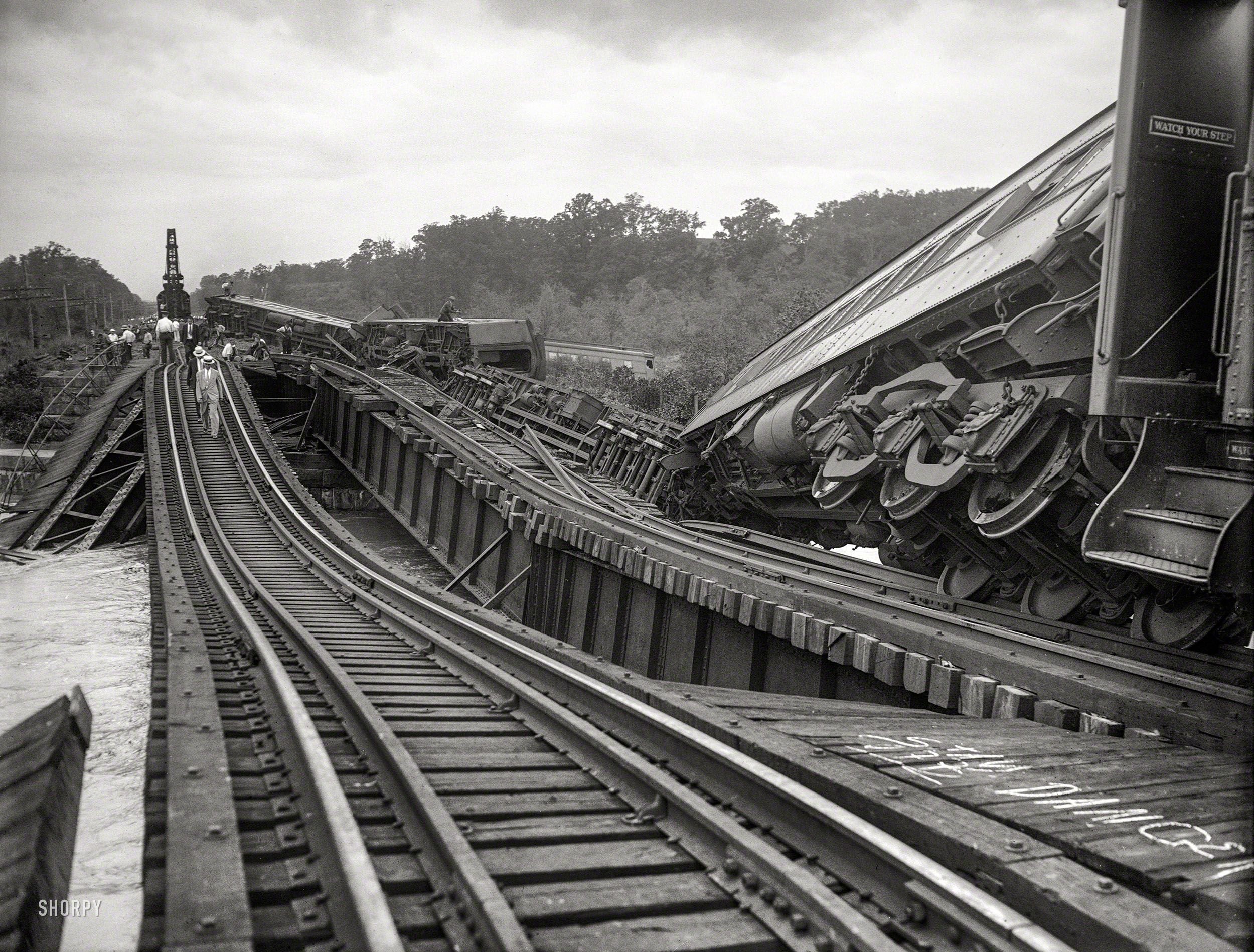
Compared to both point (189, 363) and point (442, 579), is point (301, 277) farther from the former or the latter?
point (442, 579)

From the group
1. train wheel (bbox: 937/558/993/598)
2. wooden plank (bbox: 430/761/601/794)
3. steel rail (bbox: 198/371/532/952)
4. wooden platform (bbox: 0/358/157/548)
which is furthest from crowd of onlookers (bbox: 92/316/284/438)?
wooden plank (bbox: 430/761/601/794)

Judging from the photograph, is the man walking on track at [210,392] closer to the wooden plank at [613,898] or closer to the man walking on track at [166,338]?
the man walking on track at [166,338]

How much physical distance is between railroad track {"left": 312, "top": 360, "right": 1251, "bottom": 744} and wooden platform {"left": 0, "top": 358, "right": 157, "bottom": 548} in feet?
23.5

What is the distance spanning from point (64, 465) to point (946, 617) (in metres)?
17.5

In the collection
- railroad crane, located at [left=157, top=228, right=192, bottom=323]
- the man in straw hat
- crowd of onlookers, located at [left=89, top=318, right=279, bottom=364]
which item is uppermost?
railroad crane, located at [left=157, top=228, right=192, bottom=323]

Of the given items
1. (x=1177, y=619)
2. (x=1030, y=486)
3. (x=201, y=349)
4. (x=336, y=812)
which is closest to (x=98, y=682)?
(x=336, y=812)

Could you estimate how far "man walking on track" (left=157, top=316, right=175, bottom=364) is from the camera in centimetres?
2412

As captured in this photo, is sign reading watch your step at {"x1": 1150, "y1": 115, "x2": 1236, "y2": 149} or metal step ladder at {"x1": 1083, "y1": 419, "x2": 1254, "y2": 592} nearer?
metal step ladder at {"x1": 1083, "y1": 419, "x2": 1254, "y2": 592}

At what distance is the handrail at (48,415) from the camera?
19.1 m

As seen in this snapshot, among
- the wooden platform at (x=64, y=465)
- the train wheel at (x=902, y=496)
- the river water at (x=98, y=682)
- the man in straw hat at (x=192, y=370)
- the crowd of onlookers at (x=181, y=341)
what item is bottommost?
the river water at (x=98, y=682)

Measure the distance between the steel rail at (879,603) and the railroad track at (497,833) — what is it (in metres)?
2.94

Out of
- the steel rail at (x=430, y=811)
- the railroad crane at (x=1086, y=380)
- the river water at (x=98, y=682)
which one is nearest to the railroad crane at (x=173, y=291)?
the river water at (x=98, y=682)

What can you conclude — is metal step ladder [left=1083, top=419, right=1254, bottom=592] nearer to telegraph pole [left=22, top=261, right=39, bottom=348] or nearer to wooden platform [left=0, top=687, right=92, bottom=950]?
wooden platform [left=0, top=687, right=92, bottom=950]

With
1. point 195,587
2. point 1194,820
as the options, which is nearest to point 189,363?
point 195,587
